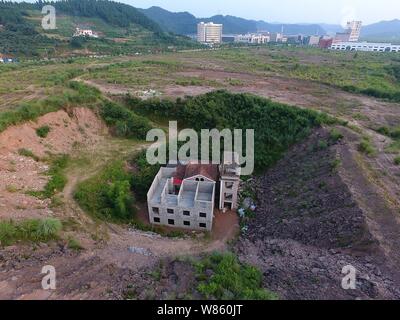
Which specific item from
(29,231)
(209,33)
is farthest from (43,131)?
(209,33)

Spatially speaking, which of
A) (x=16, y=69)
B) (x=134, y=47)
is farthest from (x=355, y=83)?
(x=134, y=47)

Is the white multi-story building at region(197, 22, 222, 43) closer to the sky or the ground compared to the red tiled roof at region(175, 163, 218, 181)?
closer to the sky

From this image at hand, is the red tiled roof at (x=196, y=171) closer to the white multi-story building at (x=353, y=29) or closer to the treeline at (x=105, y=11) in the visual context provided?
the treeline at (x=105, y=11)

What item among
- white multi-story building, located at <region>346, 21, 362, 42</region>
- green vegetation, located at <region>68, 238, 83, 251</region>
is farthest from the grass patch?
white multi-story building, located at <region>346, 21, 362, 42</region>

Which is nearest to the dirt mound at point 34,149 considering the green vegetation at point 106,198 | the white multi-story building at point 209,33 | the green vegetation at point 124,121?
the green vegetation at point 124,121

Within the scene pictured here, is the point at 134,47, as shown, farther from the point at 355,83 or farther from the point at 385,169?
the point at 385,169
